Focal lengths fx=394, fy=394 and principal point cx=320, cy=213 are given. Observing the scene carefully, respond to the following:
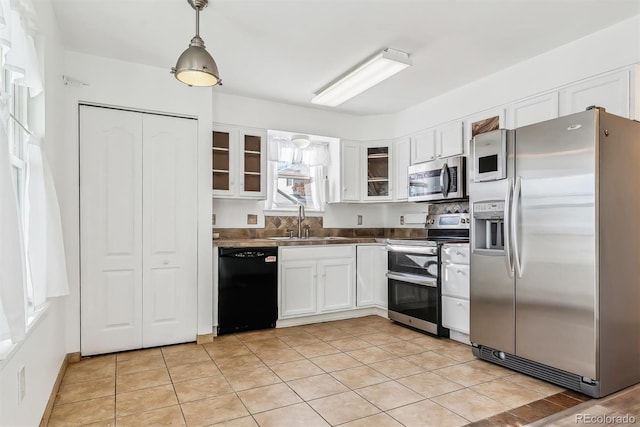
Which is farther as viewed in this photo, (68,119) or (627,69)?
(68,119)

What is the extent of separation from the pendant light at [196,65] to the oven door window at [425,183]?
2547 mm

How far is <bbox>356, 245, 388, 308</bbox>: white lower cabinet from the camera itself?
451 cm

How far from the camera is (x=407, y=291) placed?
4.08m

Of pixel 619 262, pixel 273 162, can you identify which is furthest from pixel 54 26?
pixel 619 262

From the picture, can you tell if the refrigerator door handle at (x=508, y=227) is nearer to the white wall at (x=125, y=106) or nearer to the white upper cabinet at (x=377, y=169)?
the white upper cabinet at (x=377, y=169)

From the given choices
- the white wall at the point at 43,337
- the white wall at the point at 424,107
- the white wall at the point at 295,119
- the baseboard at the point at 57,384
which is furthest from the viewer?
the white wall at the point at 295,119

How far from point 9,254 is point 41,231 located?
0.71m

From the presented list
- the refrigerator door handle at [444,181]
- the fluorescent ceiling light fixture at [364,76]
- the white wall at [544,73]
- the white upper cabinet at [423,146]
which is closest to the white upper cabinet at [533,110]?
the white wall at [544,73]

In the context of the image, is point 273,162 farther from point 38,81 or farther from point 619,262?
point 619,262

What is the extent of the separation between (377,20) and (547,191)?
1.62 m

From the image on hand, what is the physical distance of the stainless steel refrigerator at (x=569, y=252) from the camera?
238cm

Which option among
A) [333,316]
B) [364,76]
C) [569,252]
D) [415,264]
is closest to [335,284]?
[333,316]

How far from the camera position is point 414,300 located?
13.1 ft

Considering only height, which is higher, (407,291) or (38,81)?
(38,81)
